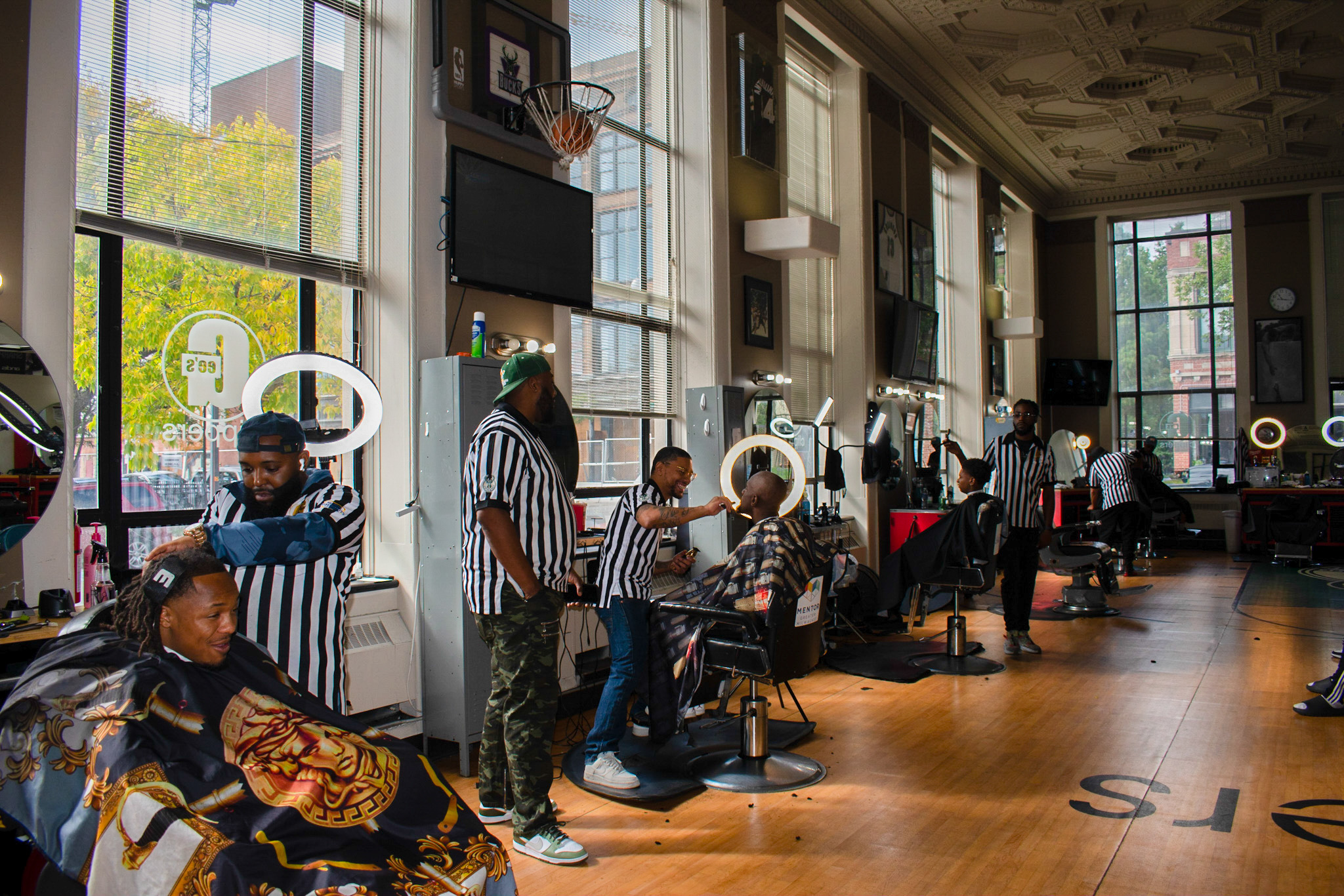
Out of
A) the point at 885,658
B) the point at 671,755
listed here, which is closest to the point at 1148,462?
the point at 885,658

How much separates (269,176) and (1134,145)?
1017cm

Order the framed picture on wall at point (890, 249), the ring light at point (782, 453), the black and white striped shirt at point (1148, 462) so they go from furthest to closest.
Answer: the black and white striped shirt at point (1148, 462) → the framed picture on wall at point (890, 249) → the ring light at point (782, 453)

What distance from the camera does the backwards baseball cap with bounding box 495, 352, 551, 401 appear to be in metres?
2.69

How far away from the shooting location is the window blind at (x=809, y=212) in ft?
22.0

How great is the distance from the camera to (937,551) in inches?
207

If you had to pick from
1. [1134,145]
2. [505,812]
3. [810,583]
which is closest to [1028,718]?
[810,583]

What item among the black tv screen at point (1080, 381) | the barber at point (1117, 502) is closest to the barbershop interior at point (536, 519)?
the barber at point (1117, 502)

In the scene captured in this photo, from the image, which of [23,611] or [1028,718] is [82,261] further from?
[1028,718]

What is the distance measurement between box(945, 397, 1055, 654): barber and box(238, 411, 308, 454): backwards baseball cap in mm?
4365

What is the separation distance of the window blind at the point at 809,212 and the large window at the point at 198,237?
3.66m

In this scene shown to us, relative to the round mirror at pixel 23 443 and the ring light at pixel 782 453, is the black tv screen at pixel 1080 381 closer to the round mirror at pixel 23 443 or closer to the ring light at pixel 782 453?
the ring light at pixel 782 453

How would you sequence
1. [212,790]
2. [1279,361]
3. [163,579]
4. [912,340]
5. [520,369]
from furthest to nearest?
[1279,361] → [912,340] → [520,369] → [163,579] → [212,790]

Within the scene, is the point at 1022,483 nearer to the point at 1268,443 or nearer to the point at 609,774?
the point at 609,774

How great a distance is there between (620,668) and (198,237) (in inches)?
81.3
